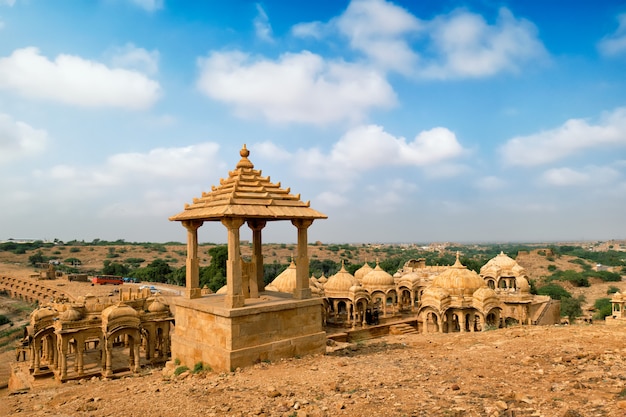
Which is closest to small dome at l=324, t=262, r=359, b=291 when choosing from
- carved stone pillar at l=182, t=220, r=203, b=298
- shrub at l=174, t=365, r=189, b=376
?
carved stone pillar at l=182, t=220, r=203, b=298

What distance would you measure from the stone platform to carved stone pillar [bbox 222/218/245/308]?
0.23 metres

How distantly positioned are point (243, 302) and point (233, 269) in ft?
2.53

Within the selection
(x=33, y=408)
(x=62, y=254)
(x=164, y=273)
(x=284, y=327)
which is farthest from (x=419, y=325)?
(x=62, y=254)

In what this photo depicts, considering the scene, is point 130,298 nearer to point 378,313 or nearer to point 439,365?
point 378,313

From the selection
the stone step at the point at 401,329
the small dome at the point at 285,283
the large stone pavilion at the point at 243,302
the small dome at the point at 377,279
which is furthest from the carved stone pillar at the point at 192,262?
the small dome at the point at 377,279

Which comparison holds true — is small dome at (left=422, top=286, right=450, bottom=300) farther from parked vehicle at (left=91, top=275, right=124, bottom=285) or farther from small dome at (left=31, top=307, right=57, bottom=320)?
parked vehicle at (left=91, top=275, right=124, bottom=285)

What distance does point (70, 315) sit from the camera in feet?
53.7

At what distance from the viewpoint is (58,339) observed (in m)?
16.3

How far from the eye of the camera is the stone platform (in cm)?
920

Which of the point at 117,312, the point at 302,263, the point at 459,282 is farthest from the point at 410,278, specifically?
the point at 302,263

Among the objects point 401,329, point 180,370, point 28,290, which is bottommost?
point 28,290

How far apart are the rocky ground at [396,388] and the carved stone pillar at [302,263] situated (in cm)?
155

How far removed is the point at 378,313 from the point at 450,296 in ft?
18.8

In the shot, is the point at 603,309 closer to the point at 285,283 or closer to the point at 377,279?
the point at 377,279
